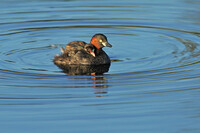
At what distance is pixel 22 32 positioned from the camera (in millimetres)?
14508

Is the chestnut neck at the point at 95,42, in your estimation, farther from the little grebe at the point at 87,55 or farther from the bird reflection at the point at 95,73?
the bird reflection at the point at 95,73

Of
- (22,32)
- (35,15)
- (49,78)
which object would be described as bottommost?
(49,78)

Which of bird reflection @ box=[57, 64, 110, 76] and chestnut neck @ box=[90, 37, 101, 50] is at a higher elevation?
chestnut neck @ box=[90, 37, 101, 50]

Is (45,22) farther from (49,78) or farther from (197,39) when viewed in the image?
(49,78)

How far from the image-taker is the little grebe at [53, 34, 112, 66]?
38.3ft

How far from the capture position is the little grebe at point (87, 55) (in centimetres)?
1169

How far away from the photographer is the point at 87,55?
38.5 feet

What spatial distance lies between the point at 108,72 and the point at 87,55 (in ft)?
3.64

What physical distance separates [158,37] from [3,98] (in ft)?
19.7

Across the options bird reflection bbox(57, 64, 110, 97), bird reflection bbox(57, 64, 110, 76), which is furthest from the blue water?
bird reflection bbox(57, 64, 110, 76)

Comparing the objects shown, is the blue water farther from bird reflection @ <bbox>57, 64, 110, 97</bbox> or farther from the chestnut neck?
the chestnut neck

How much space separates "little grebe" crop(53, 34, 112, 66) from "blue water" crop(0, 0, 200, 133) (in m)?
0.30

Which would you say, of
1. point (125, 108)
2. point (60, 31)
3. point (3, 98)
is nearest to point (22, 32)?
point (60, 31)

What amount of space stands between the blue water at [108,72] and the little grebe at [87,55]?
0.98 ft
